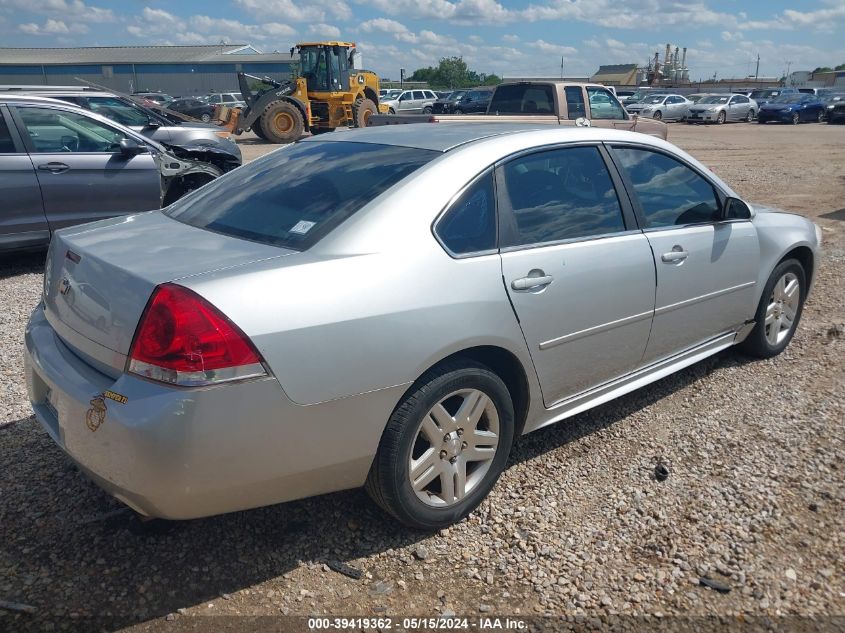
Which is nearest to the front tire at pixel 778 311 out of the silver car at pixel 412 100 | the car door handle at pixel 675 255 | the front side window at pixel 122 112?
the car door handle at pixel 675 255

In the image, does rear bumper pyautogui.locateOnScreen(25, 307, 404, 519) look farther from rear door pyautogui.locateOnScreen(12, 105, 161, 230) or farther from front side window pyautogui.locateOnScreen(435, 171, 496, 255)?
rear door pyautogui.locateOnScreen(12, 105, 161, 230)

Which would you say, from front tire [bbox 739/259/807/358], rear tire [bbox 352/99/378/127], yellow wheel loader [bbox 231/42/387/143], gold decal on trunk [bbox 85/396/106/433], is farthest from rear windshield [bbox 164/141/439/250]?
rear tire [bbox 352/99/378/127]

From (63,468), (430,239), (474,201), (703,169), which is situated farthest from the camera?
(703,169)

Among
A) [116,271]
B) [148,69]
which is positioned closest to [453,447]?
[116,271]

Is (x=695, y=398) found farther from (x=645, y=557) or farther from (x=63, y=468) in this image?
(x=63, y=468)

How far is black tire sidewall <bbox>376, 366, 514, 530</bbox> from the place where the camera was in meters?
2.63

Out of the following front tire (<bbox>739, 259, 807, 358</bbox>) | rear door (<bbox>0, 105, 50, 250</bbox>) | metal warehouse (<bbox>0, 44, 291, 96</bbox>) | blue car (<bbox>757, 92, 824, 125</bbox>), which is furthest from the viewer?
metal warehouse (<bbox>0, 44, 291, 96</bbox>)

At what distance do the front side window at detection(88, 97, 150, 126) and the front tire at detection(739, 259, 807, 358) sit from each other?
9.13 meters

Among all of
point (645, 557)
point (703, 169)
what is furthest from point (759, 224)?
point (645, 557)

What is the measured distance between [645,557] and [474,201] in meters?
1.60

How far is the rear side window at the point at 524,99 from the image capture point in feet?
43.2

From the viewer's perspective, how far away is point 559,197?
334 cm

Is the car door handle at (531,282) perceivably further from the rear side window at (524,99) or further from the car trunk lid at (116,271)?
the rear side window at (524,99)

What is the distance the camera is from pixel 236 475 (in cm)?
234
